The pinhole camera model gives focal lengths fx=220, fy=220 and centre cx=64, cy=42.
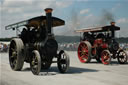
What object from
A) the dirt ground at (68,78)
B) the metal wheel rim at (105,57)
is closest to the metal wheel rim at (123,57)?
the metal wheel rim at (105,57)

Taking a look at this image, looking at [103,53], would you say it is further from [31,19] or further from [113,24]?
[31,19]

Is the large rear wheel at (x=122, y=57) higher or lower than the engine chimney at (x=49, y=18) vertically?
lower

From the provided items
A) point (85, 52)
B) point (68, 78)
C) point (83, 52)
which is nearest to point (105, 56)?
point (85, 52)

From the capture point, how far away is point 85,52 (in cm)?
1446

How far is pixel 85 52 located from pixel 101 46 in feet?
4.56

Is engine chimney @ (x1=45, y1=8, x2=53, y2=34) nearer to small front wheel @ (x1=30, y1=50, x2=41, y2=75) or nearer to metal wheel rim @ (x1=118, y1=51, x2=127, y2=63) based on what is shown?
small front wheel @ (x1=30, y1=50, x2=41, y2=75)

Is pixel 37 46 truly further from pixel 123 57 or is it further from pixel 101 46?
pixel 123 57

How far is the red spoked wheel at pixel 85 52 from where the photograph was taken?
1380 centimetres

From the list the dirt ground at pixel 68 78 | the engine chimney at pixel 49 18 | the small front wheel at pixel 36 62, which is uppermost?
the engine chimney at pixel 49 18

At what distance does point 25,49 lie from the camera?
9.83 meters

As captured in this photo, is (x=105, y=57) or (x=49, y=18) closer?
(x=49, y=18)

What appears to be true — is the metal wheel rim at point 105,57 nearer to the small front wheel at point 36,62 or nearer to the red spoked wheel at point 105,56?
the red spoked wheel at point 105,56

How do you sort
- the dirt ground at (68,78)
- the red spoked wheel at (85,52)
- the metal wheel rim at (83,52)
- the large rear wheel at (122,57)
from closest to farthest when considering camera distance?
the dirt ground at (68,78) → the large rear wheel at (122,57) → the red spoked wheel at (85,52) → the metal wheel rim at (83,52)

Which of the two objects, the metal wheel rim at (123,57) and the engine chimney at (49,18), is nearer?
the engine chimney at (49,18)
